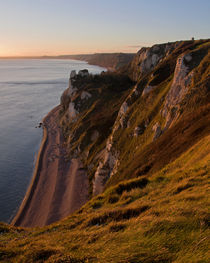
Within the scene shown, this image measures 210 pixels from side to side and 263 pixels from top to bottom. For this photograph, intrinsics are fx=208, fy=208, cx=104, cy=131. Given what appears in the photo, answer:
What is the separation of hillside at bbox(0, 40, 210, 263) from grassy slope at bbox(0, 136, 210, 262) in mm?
38

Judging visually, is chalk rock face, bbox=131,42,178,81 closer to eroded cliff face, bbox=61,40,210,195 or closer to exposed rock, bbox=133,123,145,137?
eroded cliff face, bbox=61,40,210,195

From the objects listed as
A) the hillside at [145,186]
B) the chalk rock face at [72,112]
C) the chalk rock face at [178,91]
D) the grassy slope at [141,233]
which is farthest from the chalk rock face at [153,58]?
the grassy slope at [141,233]

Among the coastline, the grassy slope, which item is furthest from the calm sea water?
the grassy slope

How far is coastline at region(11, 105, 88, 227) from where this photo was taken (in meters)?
42.3

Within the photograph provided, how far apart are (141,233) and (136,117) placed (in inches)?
1573

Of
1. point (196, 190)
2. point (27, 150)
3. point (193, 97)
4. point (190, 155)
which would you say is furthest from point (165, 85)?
point (27, 150)

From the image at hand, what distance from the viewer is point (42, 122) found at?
10231cm

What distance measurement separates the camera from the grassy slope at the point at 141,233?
7109mm

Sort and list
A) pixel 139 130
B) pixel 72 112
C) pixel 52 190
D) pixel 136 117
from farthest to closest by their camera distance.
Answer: pixel 72 112 < pixel 52 190 < pixel 136 117 < pixel 139 130

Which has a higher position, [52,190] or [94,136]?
[94,136]

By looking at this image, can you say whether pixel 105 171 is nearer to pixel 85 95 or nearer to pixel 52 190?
pixel 52 190

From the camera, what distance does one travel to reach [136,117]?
4756 centimetres

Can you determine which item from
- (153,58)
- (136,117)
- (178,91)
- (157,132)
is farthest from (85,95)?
(157,132)

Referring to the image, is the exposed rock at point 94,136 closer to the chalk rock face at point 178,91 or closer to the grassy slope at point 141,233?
the chalk rock face at point 178,91
